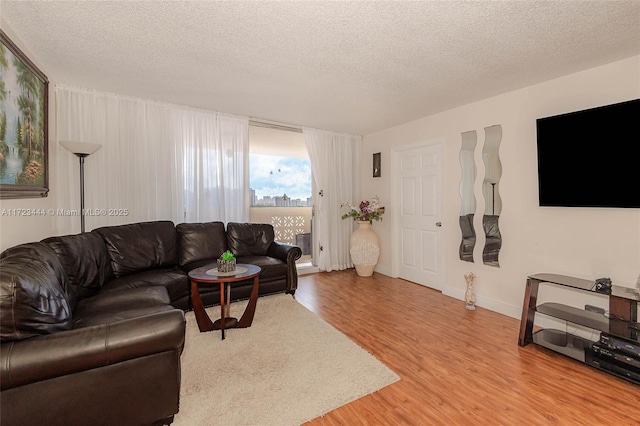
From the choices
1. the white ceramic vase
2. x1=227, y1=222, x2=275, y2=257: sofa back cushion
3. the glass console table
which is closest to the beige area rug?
x1=227, y1=222, x2=275, y2=257: sofa back cushion

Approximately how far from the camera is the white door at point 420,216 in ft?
13.6

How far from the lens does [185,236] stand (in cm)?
365

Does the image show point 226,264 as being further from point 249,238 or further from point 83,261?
point 249,238

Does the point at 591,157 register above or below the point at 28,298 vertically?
above

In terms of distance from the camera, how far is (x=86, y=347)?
1.36 metres

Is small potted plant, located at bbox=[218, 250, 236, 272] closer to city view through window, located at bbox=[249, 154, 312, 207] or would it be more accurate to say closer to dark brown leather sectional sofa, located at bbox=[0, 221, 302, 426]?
dark brown leather sectional sofa, located at bbox=[0, 221, 302, 426]

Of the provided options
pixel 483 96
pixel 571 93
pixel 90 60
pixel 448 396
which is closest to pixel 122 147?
pixel 90 60

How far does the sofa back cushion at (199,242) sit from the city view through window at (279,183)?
2.07m

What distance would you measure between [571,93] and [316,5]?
105 inches

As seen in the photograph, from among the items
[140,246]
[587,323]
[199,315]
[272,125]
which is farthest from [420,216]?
[140,246]

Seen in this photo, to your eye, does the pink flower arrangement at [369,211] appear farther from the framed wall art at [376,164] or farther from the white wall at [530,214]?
the white wall at [530,214]

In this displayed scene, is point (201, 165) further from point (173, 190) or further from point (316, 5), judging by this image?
point (316, 5)

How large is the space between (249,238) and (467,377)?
3.06 metres

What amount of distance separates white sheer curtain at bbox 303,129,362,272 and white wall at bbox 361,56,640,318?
145 centimetres
